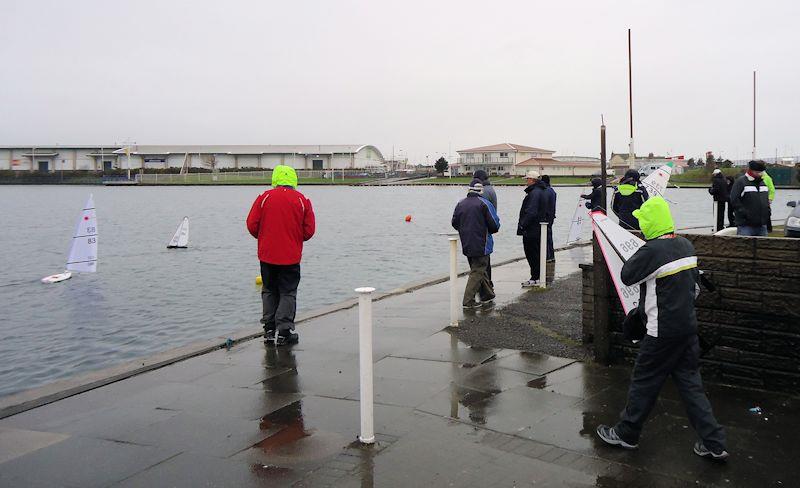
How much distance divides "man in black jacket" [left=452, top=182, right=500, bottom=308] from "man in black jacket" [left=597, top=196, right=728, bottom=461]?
5480 mm

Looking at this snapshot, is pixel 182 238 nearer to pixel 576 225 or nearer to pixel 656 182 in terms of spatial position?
pixel 576 225

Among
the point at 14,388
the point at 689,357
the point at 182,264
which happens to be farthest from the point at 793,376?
the point at 182,264

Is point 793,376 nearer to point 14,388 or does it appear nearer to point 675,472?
point 675,472

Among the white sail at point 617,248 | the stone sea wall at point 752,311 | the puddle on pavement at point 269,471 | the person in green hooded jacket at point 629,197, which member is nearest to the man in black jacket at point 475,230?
the person in green hooded jacket at point 629,197

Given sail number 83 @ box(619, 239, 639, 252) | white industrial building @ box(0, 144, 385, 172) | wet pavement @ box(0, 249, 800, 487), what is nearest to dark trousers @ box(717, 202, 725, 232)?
wet pavement @ box(0, 249, 800, 487)

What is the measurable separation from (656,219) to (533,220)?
8.11 m

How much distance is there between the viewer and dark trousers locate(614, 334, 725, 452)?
4.79 m

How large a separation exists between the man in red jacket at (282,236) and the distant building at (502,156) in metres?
139

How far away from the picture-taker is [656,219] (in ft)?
16.1

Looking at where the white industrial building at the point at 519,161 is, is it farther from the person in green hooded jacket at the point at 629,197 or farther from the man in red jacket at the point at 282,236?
the man in red jacket at the point at 282,236

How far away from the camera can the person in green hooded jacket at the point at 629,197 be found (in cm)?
1210

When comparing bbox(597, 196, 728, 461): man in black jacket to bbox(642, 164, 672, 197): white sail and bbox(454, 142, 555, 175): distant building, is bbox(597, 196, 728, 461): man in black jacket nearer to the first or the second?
bbox(642, 164, 672, 197): white sail

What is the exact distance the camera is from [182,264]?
78.6 ft

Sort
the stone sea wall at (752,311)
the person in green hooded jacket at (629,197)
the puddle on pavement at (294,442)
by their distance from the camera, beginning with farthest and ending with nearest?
the person in green hooded jacket at (629,197)
the stone sea wall at (752,311)
the puddle on pavement at (294,442)
